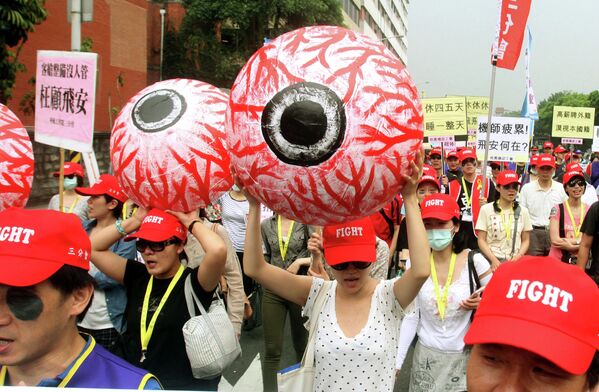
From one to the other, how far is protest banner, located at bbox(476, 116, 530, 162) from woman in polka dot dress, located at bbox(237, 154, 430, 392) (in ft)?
22.2

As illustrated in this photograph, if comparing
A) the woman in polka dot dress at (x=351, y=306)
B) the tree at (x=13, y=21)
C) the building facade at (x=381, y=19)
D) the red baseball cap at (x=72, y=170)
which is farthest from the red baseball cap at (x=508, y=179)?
the building facade at (x=381, y=19)

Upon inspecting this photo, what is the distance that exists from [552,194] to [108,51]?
21.0 m

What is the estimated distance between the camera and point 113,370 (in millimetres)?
1825

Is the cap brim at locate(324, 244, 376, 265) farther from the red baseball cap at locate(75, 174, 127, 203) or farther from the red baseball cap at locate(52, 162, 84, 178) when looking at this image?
the red baseball cap at locate(52, 162, 84, 178)

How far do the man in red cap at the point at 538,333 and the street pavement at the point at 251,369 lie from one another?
359 centimetres

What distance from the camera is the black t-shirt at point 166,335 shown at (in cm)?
293

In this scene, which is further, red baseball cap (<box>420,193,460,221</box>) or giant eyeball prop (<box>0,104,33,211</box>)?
red baseball cap (<box>420,193,460,221</box>)

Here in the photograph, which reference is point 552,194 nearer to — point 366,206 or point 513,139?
point 513,139

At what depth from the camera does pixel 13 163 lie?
2674 millimetres

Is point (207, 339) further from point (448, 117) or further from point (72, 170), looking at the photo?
point (448, 117)

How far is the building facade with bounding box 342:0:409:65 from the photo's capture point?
5297 cm

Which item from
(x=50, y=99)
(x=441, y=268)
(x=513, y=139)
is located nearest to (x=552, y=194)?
(x=513, y=139)

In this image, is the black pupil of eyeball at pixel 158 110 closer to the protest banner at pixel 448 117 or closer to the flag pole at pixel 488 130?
the flag pole at pixel 488 130

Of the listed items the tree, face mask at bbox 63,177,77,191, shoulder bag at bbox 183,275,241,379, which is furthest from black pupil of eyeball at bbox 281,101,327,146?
the tree
